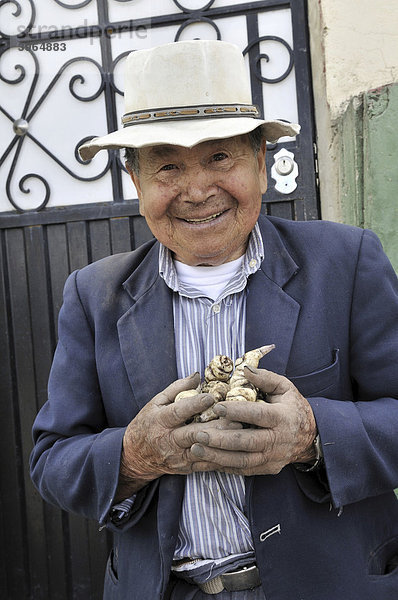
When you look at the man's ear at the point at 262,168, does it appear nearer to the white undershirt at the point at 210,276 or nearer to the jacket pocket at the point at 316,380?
the white undershirt at the point at 210,276

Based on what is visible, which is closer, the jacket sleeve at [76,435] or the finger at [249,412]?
the finger at [249,412]

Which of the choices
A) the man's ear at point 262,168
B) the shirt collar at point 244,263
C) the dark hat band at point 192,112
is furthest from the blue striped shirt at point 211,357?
the dark hat band at point 192,112

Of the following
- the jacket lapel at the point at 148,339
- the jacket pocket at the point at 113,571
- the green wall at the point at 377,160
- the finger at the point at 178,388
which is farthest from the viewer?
the green wall at the point at 377,160

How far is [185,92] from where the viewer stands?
5.28ft

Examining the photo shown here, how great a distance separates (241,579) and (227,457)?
1.31 feet

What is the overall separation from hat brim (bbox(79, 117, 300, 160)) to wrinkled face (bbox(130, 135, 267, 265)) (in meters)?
0.05

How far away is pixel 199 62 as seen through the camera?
1604mm

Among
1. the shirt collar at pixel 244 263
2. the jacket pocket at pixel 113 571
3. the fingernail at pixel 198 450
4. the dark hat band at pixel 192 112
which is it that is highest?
the dark hat band at pixel 192 112

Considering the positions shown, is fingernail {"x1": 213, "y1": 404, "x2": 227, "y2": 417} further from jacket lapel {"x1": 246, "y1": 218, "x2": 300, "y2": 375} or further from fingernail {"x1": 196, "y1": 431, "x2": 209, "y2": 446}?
Result: jacket lapel {"x1": 246, "y1": 218, "x2": 300, "y2": 375}

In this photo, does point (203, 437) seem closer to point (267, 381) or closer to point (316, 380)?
point (267, 381)

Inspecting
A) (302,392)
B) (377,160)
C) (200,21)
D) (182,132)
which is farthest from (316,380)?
(200,21)

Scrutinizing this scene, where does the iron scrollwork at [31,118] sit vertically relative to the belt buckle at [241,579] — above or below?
above

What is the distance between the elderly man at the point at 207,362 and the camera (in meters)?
1.53

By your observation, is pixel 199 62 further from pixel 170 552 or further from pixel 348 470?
pixel 170 552
